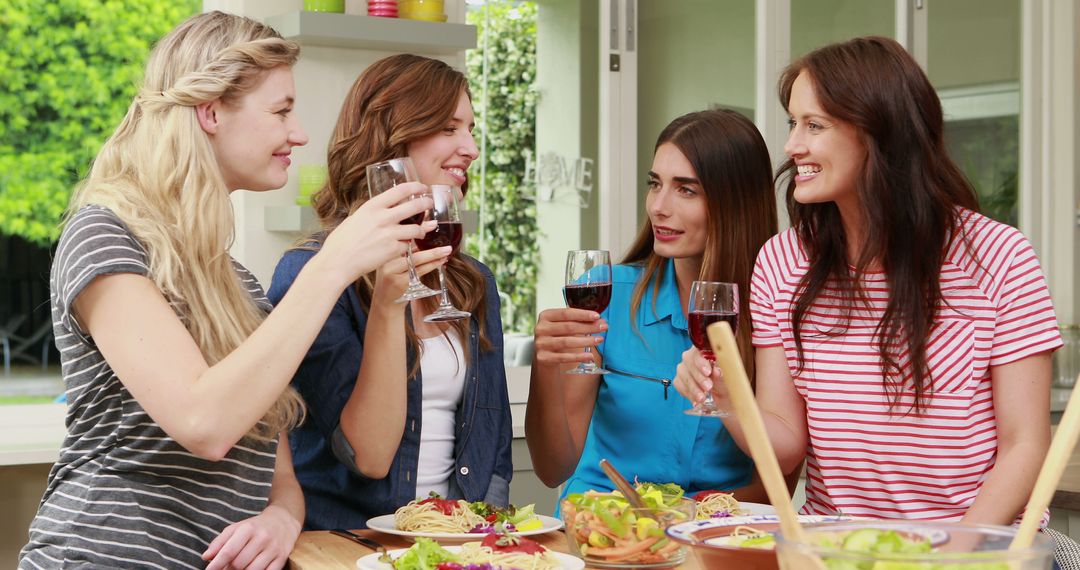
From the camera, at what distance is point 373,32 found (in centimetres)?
325

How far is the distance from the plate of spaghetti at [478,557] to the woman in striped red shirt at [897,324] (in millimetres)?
431

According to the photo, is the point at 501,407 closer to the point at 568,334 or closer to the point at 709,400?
the point at 568,334

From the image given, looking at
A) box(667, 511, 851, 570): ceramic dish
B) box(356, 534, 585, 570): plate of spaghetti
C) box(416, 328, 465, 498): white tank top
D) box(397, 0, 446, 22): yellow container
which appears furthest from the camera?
box(397, 0, 446, 22): yellow container

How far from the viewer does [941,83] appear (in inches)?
187

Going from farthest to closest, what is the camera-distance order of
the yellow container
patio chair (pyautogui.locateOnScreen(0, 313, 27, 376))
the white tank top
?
1. patio chair (pyautogui.locateOnScreen(0, 313, 27, 376))
2. the yellow container
3. the white tank top

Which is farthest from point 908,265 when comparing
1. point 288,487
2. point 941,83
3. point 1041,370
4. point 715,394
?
point 941,83

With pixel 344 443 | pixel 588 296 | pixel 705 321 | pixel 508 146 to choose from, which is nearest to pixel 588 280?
pixel 588 296

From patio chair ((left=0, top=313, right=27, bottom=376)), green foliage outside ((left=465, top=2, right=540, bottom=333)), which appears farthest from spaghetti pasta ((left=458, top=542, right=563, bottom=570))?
patio chair ((left=0, top=313, right=27, bottom=376))

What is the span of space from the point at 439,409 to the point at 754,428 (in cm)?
141

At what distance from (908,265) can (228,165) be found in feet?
3.66

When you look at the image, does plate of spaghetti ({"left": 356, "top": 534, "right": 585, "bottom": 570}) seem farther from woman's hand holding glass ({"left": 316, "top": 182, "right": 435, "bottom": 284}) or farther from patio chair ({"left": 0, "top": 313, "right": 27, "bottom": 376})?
patio chair ({"left": 0, "top": 313, "right": 27, "bottom": 376})

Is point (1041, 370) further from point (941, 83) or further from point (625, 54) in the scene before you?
point (941, 83)

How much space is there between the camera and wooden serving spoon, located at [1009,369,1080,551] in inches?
33.9

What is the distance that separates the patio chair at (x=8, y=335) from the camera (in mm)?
3682
